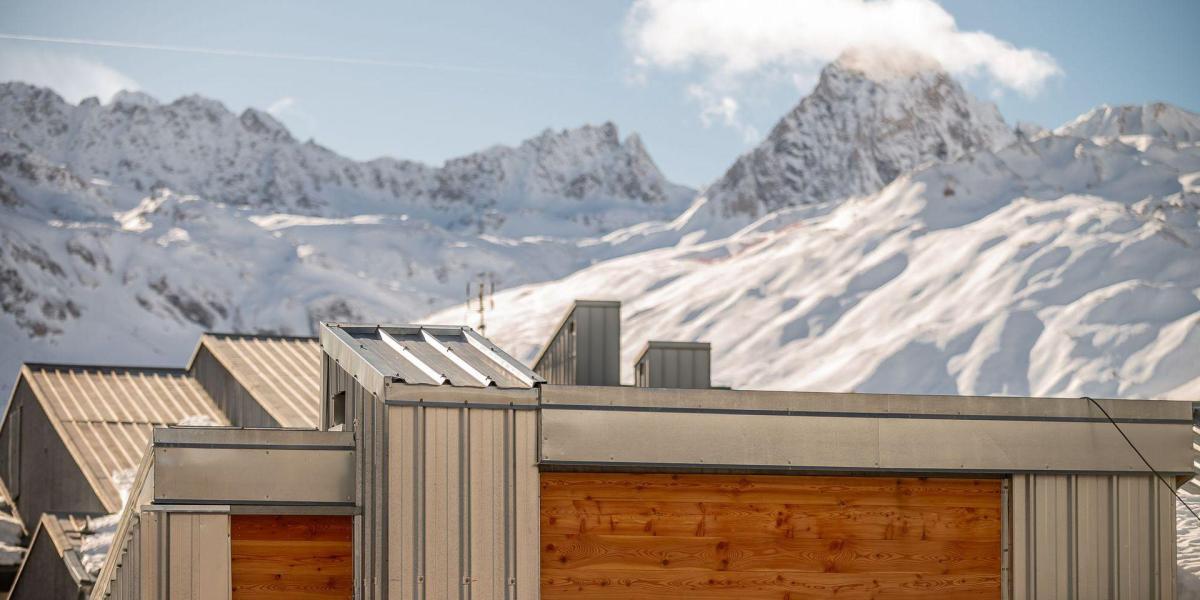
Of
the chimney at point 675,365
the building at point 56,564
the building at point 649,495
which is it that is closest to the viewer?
the building at point 649,495

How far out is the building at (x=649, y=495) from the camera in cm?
1175

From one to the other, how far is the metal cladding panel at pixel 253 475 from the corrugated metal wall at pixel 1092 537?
502 centimetres

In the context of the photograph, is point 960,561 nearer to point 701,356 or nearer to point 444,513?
point 444,513

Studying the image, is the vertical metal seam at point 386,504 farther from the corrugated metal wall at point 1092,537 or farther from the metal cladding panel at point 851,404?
the corrugated metal wall at point 1092,537

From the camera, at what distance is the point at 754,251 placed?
12250 cm

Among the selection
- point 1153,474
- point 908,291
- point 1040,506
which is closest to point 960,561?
point 1040,506

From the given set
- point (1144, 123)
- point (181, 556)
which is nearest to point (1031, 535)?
point (181, 556)

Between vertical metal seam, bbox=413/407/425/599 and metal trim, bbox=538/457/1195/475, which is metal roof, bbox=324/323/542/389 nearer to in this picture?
vertical metal seam, bbox=413/407/425/599

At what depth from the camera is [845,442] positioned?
1223 centimetres

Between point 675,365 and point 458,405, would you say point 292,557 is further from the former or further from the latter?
point 675,365

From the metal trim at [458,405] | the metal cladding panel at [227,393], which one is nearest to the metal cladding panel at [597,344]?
the metal trim at [458,405]

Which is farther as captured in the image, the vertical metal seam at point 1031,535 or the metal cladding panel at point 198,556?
the vertical metal seam at point 1031,535

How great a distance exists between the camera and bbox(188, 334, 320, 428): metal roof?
85.5 ft

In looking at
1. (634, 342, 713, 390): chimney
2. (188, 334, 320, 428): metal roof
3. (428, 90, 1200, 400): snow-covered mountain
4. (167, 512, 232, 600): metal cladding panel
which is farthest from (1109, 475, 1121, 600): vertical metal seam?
(428, 90, 1200, 400): snow-covered mountain
